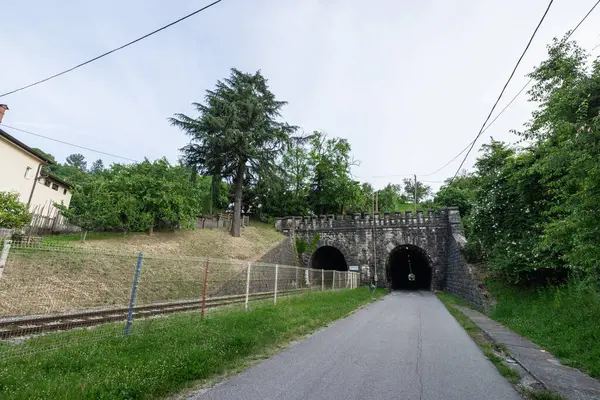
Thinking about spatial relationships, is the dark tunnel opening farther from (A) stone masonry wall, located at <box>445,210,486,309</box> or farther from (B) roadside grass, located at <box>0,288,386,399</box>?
(B) roadside grass, located at <box>0,288,386,399</box>

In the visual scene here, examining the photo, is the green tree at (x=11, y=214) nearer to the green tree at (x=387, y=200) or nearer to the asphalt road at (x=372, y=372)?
the asphalt road at (x=372, y=372)

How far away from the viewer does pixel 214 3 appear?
6.00m

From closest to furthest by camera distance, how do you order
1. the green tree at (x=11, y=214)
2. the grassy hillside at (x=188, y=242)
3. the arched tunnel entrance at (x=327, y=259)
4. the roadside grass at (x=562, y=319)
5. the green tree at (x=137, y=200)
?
1. the roadside grass at (x=562, y=319)
2. the green tree at (x=11, y=214)
3. the grassy hillside at (x=188, y=242)
4. the green tree at (x=137, y=200)
5. the arched tunnel entrance at (x=327, y=259)

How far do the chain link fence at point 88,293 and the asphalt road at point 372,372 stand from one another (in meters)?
2.94

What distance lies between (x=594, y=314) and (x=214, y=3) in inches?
407

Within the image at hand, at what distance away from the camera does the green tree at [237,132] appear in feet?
73.7

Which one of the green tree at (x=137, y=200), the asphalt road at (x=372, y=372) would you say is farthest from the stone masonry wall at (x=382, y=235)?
the asphalt road at (x=372, y=372)

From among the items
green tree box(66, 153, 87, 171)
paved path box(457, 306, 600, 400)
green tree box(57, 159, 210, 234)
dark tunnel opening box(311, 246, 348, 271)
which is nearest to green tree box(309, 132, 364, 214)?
dark tunnel opening box(311, 246, 348, 271)

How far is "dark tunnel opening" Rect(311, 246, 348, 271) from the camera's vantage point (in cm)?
2931

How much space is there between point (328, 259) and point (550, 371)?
90.5 ft

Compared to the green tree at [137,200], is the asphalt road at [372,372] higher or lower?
lower

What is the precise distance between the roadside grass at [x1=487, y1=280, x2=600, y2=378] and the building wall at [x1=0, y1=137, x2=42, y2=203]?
94.6 ft

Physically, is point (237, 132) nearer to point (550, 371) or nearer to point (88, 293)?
point (88, 293)

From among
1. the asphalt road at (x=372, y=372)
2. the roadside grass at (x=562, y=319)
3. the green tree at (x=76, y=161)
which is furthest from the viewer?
the green tree at (x=76, y=161)
